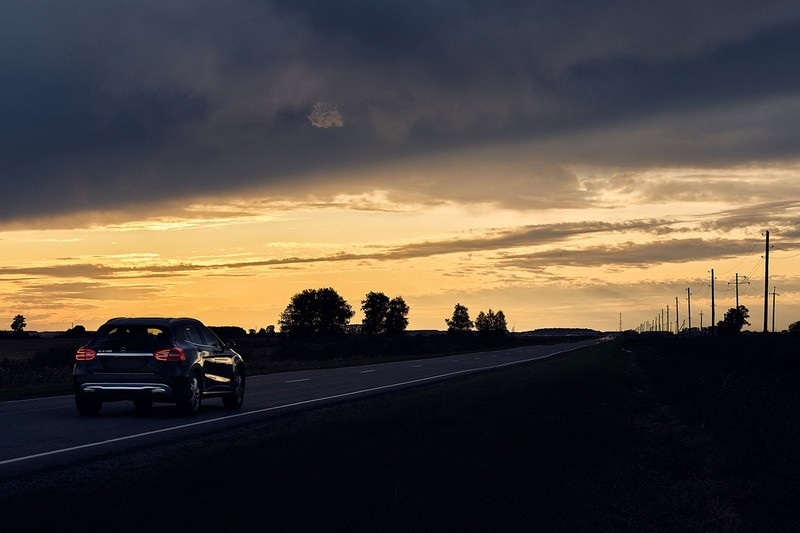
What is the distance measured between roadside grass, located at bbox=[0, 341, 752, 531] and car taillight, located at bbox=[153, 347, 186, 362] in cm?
252

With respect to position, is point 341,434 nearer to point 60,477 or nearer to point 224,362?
point 60,477

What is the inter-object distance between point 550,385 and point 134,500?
761 inches

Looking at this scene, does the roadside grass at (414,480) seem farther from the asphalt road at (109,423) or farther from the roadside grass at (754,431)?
the asphalt road at (109,423)

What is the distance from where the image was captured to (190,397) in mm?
18141

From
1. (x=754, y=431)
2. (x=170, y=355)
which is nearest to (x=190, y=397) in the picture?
(x=170, y=355)

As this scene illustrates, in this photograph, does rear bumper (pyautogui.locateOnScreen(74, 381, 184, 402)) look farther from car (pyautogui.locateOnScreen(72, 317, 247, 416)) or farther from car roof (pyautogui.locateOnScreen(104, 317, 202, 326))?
car roof (pyautogui.locateOnScreen(104, 317, 202, 326))

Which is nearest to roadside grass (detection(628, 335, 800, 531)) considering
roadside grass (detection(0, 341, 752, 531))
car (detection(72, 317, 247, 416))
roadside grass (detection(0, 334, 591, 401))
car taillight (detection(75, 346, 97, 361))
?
roadside grass (detection(0, 341, 752, 531))

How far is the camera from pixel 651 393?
29.1 m

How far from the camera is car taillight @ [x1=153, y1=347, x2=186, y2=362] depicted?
1773 cm

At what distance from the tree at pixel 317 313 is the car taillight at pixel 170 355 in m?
159

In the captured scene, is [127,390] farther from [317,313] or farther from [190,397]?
[317,313]

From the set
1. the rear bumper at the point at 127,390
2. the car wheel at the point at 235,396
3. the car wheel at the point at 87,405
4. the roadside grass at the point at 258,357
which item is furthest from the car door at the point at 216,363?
the car wheel at the point at 87,405

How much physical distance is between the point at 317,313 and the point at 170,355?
6320 inches

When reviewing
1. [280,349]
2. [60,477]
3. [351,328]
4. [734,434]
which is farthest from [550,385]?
[351,328]
